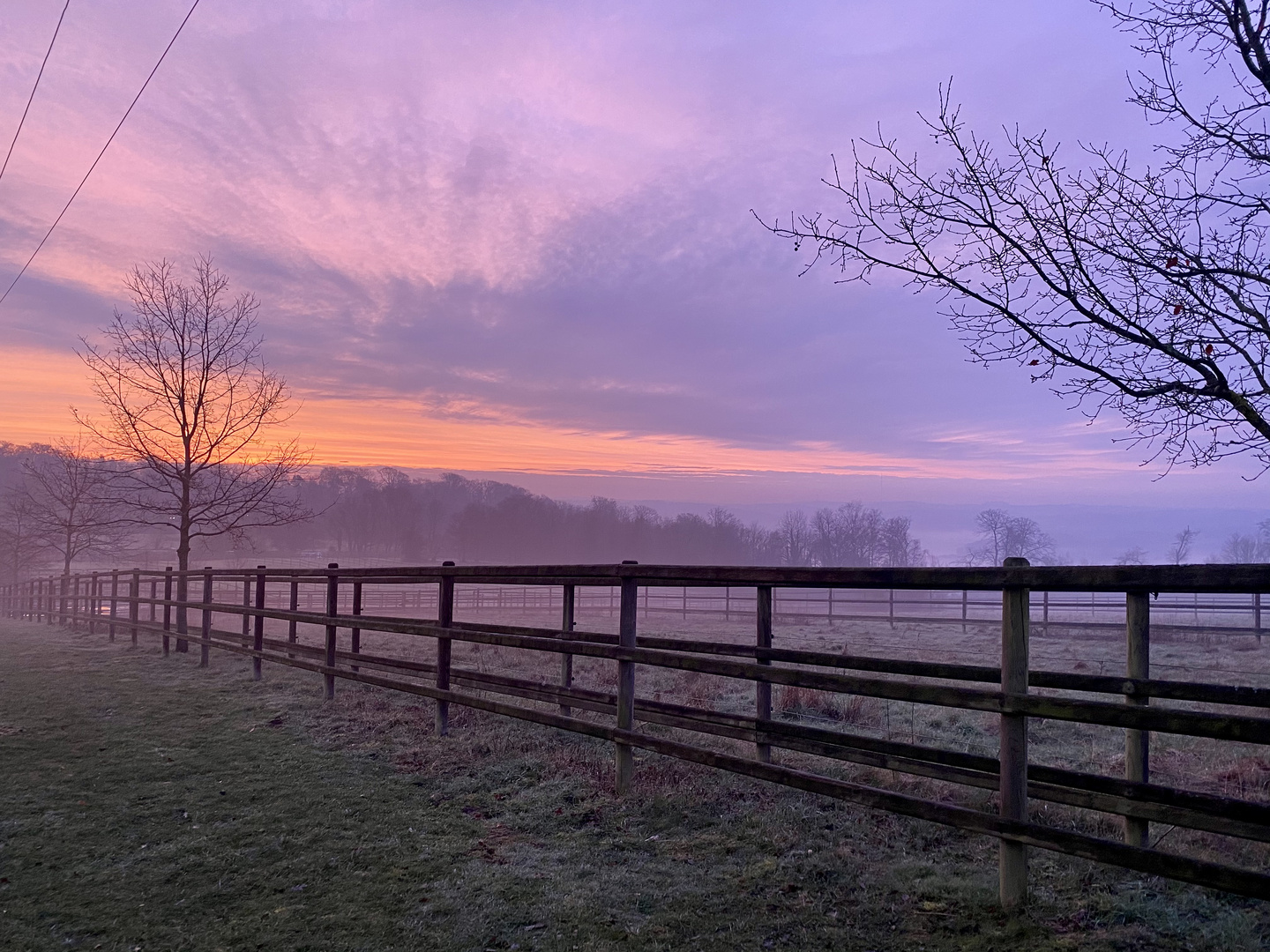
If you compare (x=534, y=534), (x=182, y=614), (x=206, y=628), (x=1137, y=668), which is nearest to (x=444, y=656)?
(x=1137, y=668)

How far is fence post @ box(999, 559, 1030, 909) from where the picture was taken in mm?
3428

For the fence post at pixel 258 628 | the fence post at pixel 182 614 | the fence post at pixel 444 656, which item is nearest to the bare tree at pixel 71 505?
the fence post at pixel 182 614

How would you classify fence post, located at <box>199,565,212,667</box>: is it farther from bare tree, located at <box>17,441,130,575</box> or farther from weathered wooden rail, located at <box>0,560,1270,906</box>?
bare tree, located at <box>17,441,130,575</box>

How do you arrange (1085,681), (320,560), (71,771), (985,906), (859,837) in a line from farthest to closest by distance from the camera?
(320,560) < (71,771) < (859,837) < (1085,681) < (985,906)

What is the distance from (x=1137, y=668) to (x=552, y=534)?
93.7m

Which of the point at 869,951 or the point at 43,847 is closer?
the point at 869,951

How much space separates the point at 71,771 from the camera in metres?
6.19

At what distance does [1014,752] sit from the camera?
3.43 m

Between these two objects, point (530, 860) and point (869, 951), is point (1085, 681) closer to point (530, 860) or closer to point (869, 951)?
point (869, 951)

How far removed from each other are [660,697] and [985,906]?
6.64 metres

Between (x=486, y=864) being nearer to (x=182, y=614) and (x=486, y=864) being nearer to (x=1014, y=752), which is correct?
(x=1014, y=752)

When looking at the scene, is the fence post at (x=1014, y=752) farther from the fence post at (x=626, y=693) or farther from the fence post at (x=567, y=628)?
the fence post at (x=567, y=628)

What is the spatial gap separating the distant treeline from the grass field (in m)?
73.5

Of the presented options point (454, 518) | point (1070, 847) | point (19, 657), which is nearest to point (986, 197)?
point (1070, 847)
